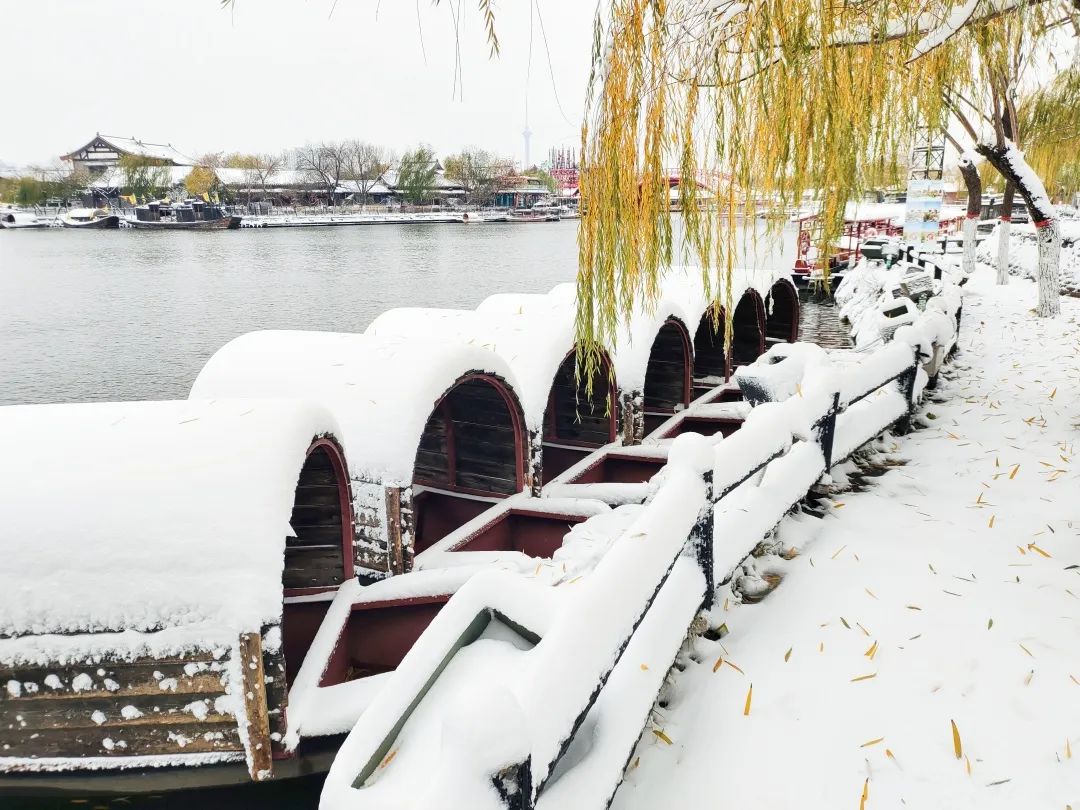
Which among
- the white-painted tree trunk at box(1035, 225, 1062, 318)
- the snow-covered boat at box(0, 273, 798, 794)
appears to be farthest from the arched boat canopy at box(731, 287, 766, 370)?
the snow-covered boat at box(0, 273, 798, 794)

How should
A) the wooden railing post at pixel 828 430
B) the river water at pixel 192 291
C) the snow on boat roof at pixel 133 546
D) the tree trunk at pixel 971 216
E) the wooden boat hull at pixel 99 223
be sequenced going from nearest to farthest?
the snow on boat roof at pixel 133 546, the wooden railing post at pixel 828 430, the tree trunk at pixel 971 216, the river water at pixel 192 291, the wooden boat hull at pixel 99 223

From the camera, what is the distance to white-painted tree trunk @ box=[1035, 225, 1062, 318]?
42.5 ft

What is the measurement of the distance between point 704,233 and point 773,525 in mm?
1686

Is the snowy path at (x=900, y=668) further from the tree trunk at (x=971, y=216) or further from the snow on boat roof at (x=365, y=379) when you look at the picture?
the tree trunk at (x=971, y=216)

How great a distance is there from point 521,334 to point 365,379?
2.09 metres

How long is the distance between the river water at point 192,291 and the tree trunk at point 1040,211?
11.5 ft

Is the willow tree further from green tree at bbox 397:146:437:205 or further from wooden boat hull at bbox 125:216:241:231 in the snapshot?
green tree at bbox 397:146:437:205

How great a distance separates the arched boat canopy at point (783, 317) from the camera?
1305 centimetres

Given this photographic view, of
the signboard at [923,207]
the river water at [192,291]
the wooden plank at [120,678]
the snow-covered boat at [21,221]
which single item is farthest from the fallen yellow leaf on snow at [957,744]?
the snow-covered boat at [21,221]

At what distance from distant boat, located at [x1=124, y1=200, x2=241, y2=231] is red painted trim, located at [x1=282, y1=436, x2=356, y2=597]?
75.7m

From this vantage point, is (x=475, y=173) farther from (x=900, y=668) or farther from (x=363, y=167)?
(x=900, y=668)

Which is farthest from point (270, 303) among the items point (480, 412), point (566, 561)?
point (566, 561)

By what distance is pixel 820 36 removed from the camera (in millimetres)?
3260

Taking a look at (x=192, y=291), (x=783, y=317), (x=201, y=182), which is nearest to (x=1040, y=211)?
(x=783, y=317)
